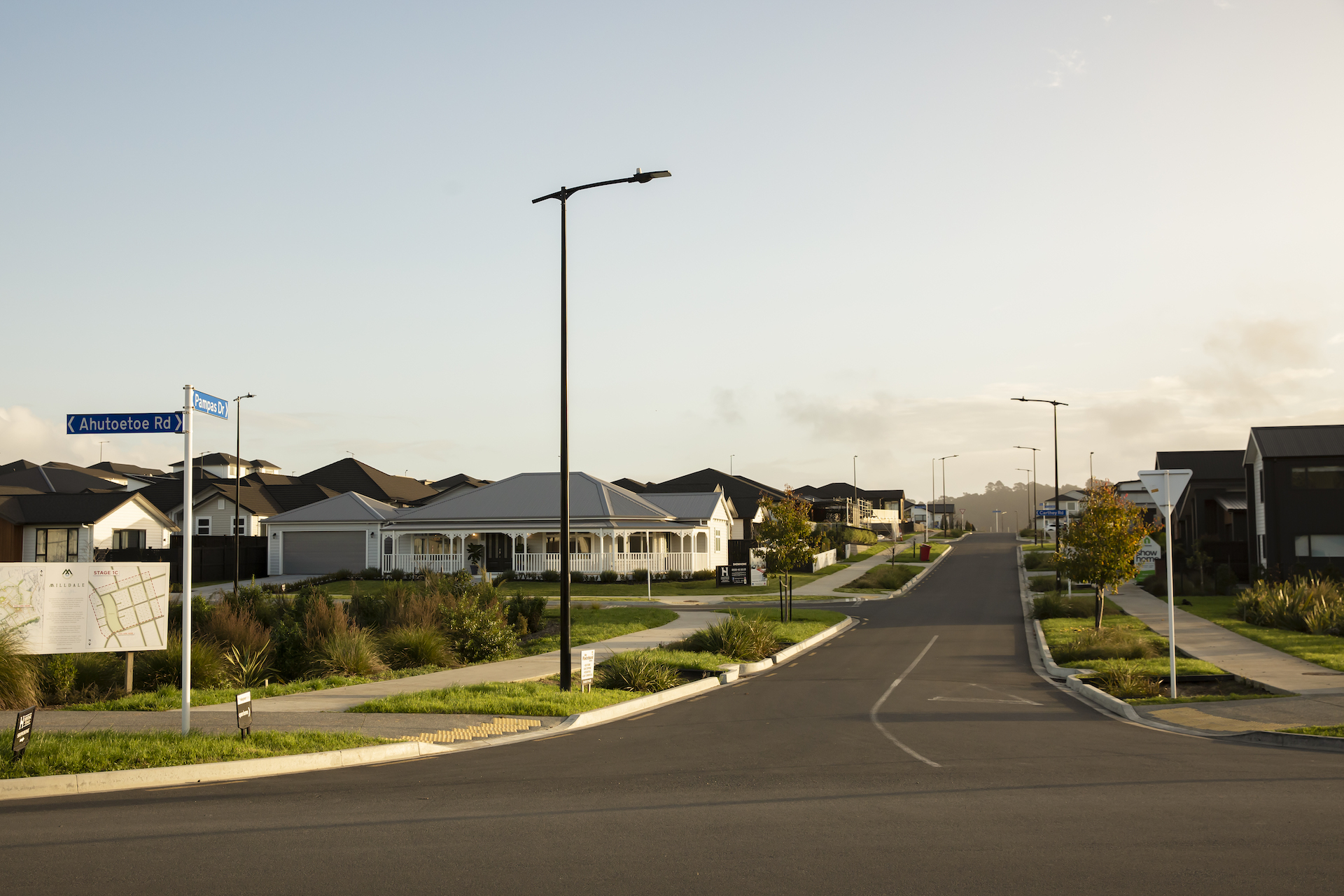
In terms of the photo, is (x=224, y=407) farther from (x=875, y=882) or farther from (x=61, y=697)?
(x=875, y=882)

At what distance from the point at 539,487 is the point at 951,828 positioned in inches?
1925

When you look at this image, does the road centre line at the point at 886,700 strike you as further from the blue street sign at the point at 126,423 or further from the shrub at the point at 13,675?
the shrub at the point at 13,675

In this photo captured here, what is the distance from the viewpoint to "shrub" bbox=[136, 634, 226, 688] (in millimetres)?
16062

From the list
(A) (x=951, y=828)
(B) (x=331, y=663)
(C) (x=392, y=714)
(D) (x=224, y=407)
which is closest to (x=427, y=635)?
(B) (x=331, y=663)

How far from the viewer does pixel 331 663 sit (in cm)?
1781

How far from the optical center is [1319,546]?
37.8 metres

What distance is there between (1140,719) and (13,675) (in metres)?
16.5

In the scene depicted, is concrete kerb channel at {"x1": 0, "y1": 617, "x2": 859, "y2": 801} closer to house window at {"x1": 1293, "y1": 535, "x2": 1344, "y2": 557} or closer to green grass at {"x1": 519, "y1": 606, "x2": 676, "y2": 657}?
green grass at {"x1": 519, "y1": 606, "x2": 676, "y2": 657}

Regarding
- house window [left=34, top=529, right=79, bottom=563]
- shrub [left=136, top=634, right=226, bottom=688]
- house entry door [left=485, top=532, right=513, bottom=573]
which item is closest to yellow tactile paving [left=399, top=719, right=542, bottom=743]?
shrub [left=136, top=634, right=226, bottom=688]

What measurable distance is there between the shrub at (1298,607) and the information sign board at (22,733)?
89.5 feet

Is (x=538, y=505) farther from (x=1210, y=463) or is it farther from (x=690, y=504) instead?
(x=1210, y=463)

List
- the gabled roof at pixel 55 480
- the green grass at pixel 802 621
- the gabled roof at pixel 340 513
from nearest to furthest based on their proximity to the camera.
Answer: the green grass at pixel 802 621 < the gabled roof at pixel 340 513 < the gabled roof at pixel 55 480

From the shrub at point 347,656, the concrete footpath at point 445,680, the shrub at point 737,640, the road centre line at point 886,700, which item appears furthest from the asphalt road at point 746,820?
the shrub at point 737,640

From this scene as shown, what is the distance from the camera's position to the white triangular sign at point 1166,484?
1619cm
